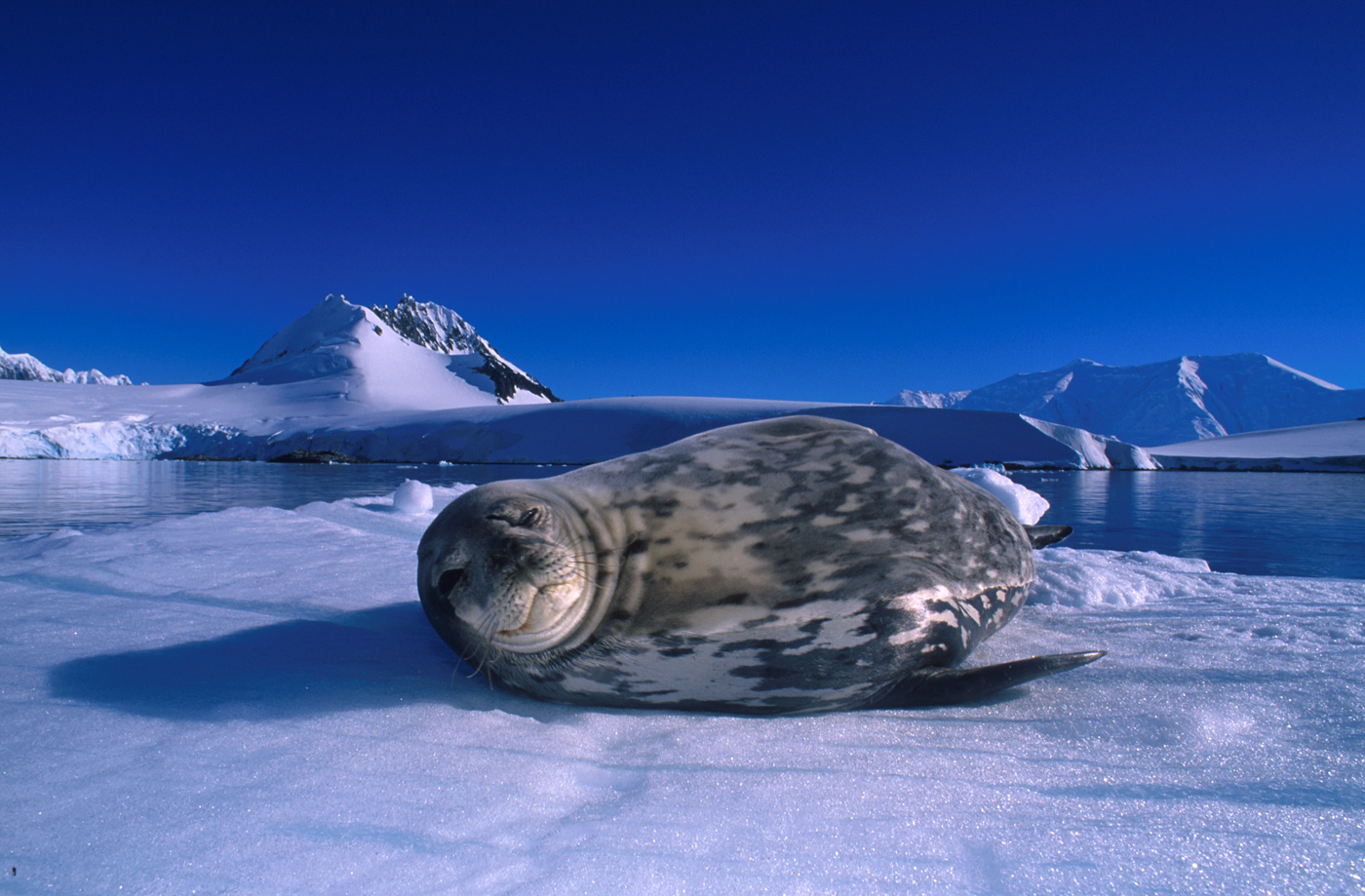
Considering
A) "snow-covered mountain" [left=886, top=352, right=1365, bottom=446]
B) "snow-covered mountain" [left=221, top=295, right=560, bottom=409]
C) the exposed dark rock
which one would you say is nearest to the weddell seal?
the exposed dark rock

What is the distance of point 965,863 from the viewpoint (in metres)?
0.98

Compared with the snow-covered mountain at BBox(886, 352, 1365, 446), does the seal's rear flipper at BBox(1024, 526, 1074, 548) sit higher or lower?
lower

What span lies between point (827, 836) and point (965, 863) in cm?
19

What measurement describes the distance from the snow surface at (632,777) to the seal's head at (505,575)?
0.56 ft

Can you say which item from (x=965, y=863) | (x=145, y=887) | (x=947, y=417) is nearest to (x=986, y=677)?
(x=965, y=863)

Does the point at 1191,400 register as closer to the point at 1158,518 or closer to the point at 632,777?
the point at 1158,518

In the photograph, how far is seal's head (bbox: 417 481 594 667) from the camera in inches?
60.2

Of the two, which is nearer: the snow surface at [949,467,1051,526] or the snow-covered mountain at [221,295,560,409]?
→ the snow surface at [949,467,1051,526]

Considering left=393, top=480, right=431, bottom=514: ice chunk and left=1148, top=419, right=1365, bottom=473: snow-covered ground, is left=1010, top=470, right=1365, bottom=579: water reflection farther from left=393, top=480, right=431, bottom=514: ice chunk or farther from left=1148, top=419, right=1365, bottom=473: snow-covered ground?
left=1148, top=419, right=1365, bottom=473: snow-covered ground

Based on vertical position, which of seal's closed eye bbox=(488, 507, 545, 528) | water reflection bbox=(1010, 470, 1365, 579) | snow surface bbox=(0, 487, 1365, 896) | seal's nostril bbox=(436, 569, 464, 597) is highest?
seal's closed eye bbox=(488, 507, 545, 528)

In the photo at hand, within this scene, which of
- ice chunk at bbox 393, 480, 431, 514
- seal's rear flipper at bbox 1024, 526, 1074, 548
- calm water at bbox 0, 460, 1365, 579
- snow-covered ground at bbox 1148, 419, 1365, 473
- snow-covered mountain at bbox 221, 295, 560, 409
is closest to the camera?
seal's rear flipper at bbox 1024, 526, 1074, 548

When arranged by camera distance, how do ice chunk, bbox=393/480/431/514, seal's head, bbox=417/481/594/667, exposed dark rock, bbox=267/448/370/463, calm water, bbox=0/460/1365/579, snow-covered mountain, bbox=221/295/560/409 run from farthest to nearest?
1. snow-covered mountain, bbox=221/295/560/409
2. exposed dark rock, bbox=267/448/370/463
3. ice chunk, bbox=393/480/431/514
4. calm water, bbox=0/460/1365/579
5. seal's head, bbox=417/481/594/667

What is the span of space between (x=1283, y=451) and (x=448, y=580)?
58.4 metres

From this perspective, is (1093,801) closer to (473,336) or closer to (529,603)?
(529,603)
